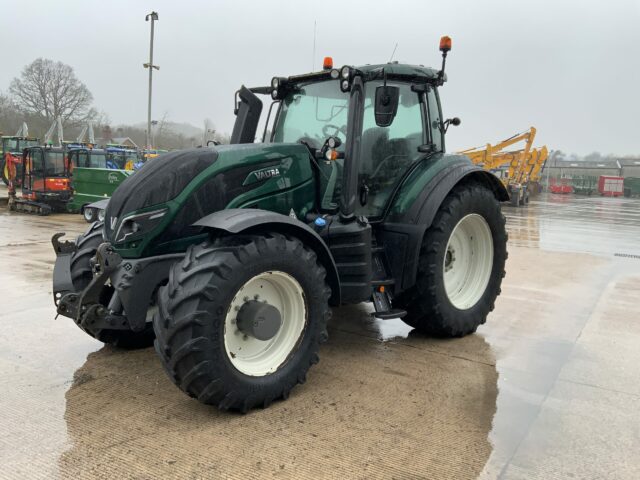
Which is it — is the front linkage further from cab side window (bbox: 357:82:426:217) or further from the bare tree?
the bare tree

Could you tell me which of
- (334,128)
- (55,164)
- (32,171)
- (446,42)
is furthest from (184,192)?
(55,164)

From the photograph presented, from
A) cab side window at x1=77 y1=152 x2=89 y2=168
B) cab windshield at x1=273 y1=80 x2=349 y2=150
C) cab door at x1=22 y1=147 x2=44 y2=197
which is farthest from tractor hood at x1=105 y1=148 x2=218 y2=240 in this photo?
cab side window at x1=77 y1=152 x2=89 y2=168

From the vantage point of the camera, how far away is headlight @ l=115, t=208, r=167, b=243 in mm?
3297

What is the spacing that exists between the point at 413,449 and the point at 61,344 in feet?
10.0

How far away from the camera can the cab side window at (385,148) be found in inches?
165

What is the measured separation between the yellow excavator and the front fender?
66.2 ft

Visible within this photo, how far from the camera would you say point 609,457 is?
286 cm

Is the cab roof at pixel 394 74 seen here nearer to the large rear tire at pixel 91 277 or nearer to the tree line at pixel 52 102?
the large rear tire at pixel 91 277

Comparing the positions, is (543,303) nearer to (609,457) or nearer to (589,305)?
(589,305)

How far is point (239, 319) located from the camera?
325 cm

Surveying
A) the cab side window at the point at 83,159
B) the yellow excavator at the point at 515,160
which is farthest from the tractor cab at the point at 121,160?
the yellow excavator at the point at 515,160

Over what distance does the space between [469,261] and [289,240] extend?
8.01ft

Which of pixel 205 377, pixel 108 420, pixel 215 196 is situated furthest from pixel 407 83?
pixel 108 420

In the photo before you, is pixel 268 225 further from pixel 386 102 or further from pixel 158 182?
pixel 386 102
